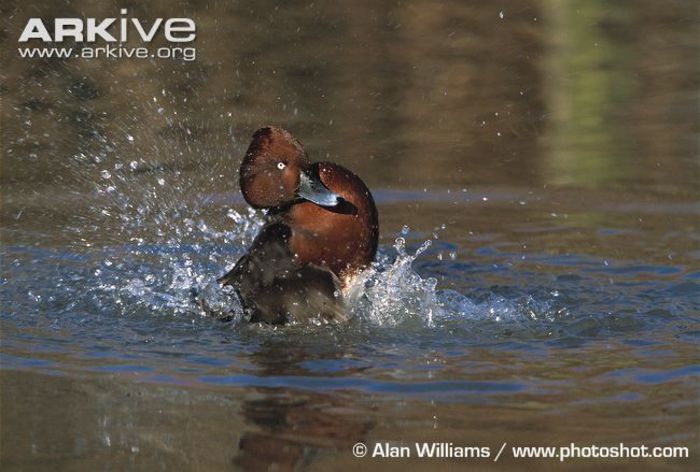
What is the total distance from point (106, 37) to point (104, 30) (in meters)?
0.11

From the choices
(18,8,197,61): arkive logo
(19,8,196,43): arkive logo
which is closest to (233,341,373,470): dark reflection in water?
(18,8,197,61): arkive logo

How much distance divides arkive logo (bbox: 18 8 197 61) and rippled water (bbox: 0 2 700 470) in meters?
0.16

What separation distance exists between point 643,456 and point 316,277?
185cm

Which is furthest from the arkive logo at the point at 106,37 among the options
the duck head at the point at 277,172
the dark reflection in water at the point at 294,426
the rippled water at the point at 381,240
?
the dark reflection in water at the point at 294,426

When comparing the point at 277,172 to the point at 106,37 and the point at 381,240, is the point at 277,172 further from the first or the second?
the point at 106,37

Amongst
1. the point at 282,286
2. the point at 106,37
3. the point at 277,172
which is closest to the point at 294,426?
the point at 282,286

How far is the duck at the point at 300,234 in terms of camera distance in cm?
512

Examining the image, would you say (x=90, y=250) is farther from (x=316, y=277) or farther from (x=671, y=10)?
(x=671, y=10)

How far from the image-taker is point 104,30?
931 centimetres

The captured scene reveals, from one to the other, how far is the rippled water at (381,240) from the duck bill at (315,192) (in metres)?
0.40

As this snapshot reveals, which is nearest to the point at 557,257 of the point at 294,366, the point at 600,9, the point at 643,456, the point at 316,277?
the point at 316,277

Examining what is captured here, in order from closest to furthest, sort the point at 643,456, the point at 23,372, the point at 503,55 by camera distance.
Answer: the point at 643,456, the point at 23,372, the point at 503,55

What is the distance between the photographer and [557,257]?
20.0ft

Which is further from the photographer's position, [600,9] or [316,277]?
[600,9]
